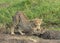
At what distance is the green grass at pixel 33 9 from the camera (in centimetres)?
1318

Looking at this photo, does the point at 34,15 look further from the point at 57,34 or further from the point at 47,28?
the point at 57,34

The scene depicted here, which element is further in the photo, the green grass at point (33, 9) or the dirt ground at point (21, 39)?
the green grass at point (33, 9)

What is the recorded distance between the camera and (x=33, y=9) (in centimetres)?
1429

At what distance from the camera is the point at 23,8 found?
14.6 meters

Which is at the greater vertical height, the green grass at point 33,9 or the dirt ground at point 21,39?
the green grass at point 33,9

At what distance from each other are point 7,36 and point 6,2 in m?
5.41

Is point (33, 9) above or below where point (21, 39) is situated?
above

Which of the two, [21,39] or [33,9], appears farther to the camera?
[33,9]

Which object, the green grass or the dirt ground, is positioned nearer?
the dirt ground

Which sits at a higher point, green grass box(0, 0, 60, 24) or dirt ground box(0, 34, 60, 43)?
green grass box(0, 0, 60, 24)

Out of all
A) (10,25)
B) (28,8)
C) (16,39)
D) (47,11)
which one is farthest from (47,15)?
(16,39)

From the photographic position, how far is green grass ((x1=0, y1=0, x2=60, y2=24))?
43.2 ft

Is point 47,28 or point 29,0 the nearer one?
point 47,28

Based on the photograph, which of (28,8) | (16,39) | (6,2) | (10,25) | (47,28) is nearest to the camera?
(16,39)
